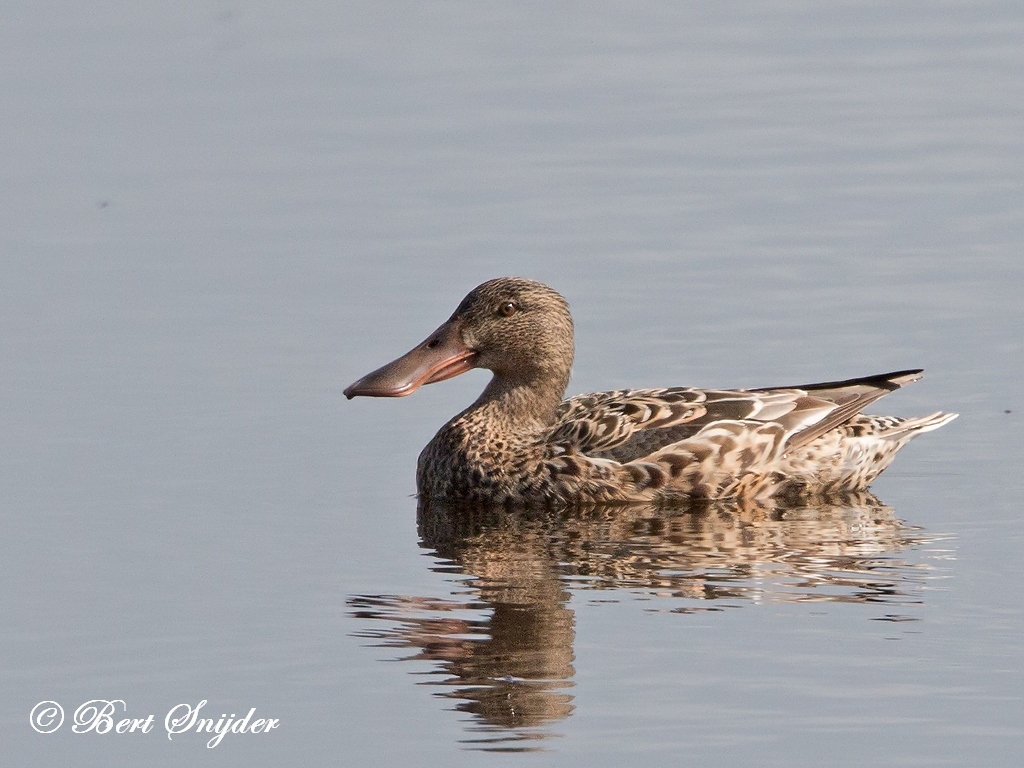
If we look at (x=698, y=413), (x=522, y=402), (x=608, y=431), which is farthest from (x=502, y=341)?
(x=698, y=413)

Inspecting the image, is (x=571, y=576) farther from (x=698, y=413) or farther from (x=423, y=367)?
(x=423, y=367)

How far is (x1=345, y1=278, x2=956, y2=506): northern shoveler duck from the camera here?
11039mm

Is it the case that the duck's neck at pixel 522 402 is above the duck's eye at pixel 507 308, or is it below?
below

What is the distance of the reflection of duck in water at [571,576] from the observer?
800 centimetres

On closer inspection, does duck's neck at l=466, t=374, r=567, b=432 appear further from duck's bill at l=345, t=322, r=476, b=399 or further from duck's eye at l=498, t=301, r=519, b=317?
duck's eye at l=498, t=301, r=519, b=317

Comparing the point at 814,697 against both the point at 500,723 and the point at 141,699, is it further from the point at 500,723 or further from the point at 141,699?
the point at 141,699

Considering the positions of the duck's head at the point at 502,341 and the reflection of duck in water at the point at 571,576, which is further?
the duck's head at the point at 502,341

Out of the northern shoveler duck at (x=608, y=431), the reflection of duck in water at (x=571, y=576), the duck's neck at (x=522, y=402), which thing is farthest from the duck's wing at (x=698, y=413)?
the reflection of duck in water at (x=571, y=576)

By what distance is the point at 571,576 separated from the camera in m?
9.41

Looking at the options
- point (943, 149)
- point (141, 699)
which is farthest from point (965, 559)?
point (943, 149)

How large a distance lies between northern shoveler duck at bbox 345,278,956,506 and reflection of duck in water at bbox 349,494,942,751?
15 cm

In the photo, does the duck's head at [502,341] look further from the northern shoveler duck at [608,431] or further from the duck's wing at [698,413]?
the duck's wing at [698,413]

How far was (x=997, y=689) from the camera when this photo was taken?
25.3 ft

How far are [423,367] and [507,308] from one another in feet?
1.76
